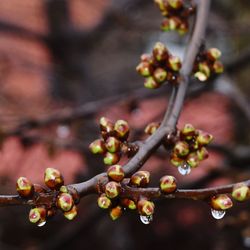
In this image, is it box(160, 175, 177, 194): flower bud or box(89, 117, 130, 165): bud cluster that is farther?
box(89, 117, 130, 165): bud cluster

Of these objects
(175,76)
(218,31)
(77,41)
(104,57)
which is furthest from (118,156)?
(104,57)

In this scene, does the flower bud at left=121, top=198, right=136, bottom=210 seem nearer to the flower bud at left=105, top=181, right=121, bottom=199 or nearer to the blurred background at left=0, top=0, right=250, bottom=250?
the flower bud at left=105, top=181, right=121, bottom=199

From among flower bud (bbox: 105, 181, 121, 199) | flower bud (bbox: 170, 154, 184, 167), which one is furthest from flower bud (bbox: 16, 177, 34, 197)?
flower bud (bbox: 170, 154, 184, 167)

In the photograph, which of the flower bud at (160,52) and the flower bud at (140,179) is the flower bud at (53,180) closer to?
the flower bud at (140,179)

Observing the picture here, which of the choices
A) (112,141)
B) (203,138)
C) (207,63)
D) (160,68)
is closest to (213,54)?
(207,63)

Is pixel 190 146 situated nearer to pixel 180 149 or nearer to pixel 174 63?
pixel 180 149

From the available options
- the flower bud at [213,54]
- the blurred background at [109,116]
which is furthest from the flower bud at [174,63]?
the blurred background at [109,116]
